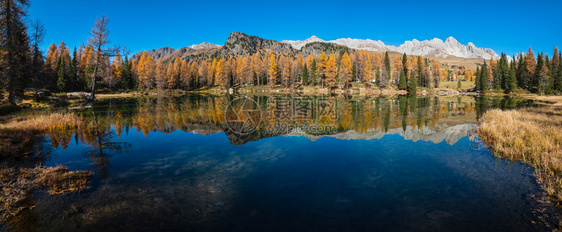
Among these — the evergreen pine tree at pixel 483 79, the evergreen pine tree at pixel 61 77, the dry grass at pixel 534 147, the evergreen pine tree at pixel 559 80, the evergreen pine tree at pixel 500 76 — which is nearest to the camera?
the dry grass at pixel 534 147

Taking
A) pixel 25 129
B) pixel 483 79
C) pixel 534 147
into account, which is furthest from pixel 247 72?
pixel 534 147

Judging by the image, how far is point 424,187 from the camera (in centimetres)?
863

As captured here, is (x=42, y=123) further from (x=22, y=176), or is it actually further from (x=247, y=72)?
(x=247, y=72)

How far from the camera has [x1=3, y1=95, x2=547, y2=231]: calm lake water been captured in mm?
6332

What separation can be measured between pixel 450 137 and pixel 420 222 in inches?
532

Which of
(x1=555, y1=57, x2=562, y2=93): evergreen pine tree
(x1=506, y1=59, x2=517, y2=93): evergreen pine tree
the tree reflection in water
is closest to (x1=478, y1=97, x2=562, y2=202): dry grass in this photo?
the tree reflection in water

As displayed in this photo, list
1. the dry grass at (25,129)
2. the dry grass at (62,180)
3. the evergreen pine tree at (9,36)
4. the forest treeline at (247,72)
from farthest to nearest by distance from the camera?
the forest treeline at (247,72)
the evergreen pine tree at (9,36)
the dry grass at (25,129)
the dry grass at (62,180)

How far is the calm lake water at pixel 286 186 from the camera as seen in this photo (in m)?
6.33

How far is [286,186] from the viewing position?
28.5ft

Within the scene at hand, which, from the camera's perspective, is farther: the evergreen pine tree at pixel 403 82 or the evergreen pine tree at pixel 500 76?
the evergreen pine tree at pixel 403 82

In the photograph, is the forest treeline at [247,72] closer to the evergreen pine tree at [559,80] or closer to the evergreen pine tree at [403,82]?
the evergreen pine tree at [403,82]

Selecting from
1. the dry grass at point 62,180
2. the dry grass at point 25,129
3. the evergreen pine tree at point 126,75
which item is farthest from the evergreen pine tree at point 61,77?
the dry grass at point 62,180

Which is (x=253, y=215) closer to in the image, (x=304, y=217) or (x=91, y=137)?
(x=304, y=217)

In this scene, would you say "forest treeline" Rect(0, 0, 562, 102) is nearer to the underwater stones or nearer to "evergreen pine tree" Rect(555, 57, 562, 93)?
"evergreen pine tree" Rect(555, 57, 562, 93)
